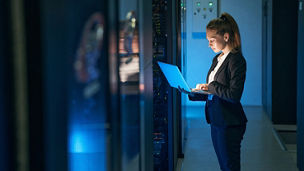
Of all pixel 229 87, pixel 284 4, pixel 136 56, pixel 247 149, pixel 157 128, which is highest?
pixel 284 4

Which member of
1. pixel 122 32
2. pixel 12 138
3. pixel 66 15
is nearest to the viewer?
pixel 12 138

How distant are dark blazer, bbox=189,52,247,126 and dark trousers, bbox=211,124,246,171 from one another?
0.05 m

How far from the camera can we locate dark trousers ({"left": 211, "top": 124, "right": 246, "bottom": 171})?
112 inches

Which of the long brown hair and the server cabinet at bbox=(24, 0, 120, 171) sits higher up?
the long brown hair

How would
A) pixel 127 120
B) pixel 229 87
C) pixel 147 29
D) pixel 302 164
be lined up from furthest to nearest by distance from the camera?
pixel 302 164 < pixel 229 87 < pixel 147 29 < pixel 127 120

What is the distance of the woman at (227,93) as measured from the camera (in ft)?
9.14

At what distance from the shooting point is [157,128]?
12.4 ft

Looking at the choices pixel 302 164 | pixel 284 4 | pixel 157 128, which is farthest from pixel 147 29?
A: pixel 284 4

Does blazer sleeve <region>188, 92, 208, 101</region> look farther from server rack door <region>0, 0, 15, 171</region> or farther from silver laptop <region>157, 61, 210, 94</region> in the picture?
server rack door <region>0, 0, 15, 171</region>

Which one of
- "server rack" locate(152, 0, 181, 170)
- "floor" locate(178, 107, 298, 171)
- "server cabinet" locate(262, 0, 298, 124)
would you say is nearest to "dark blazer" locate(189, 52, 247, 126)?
"server rack" locate(152, 0, 181, 170)

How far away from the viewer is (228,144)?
284cm

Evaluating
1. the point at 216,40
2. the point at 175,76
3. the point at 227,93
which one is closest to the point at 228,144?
the point at 227,93

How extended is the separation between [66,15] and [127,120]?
0.75 metres

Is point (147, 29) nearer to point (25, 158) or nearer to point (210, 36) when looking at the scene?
point (210, 36)
